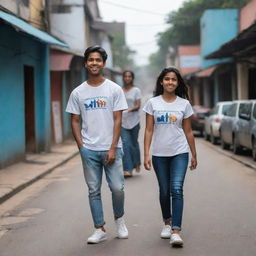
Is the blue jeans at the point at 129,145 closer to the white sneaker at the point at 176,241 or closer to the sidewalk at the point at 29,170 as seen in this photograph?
the sidewalk at the point at 29,170

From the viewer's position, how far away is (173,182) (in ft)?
18.2

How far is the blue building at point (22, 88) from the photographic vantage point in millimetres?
12203

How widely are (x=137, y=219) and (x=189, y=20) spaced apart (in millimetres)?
46305

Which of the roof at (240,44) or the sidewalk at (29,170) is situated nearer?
the sidewalk at (29,170)

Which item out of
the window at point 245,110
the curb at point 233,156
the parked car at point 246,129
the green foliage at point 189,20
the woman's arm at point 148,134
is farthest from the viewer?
the green foliage at point 189,20

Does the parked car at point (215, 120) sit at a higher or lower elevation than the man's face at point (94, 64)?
lower

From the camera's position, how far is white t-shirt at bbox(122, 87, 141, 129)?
10.2m

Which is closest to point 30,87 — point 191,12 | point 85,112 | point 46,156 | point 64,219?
point 46,156

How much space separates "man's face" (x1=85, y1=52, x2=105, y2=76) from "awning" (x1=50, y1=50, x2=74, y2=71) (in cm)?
1208

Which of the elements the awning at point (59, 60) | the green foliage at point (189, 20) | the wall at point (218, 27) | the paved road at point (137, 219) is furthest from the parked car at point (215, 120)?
the green foliage at point (189, 20)

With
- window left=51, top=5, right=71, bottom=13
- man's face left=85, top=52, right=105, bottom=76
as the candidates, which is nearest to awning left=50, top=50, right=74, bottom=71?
window left=51, top=5, right=71, bottom=13

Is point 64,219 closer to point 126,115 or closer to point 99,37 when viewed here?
point 126,115

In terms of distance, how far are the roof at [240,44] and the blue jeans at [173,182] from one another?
9.44 meters

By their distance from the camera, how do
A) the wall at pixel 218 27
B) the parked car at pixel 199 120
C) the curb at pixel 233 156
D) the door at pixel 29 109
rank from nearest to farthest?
the curb at pixel 233 156 < the door at pixel 29 109 < the parked car at pixel 199 120 < the wall at pixel 218 27
